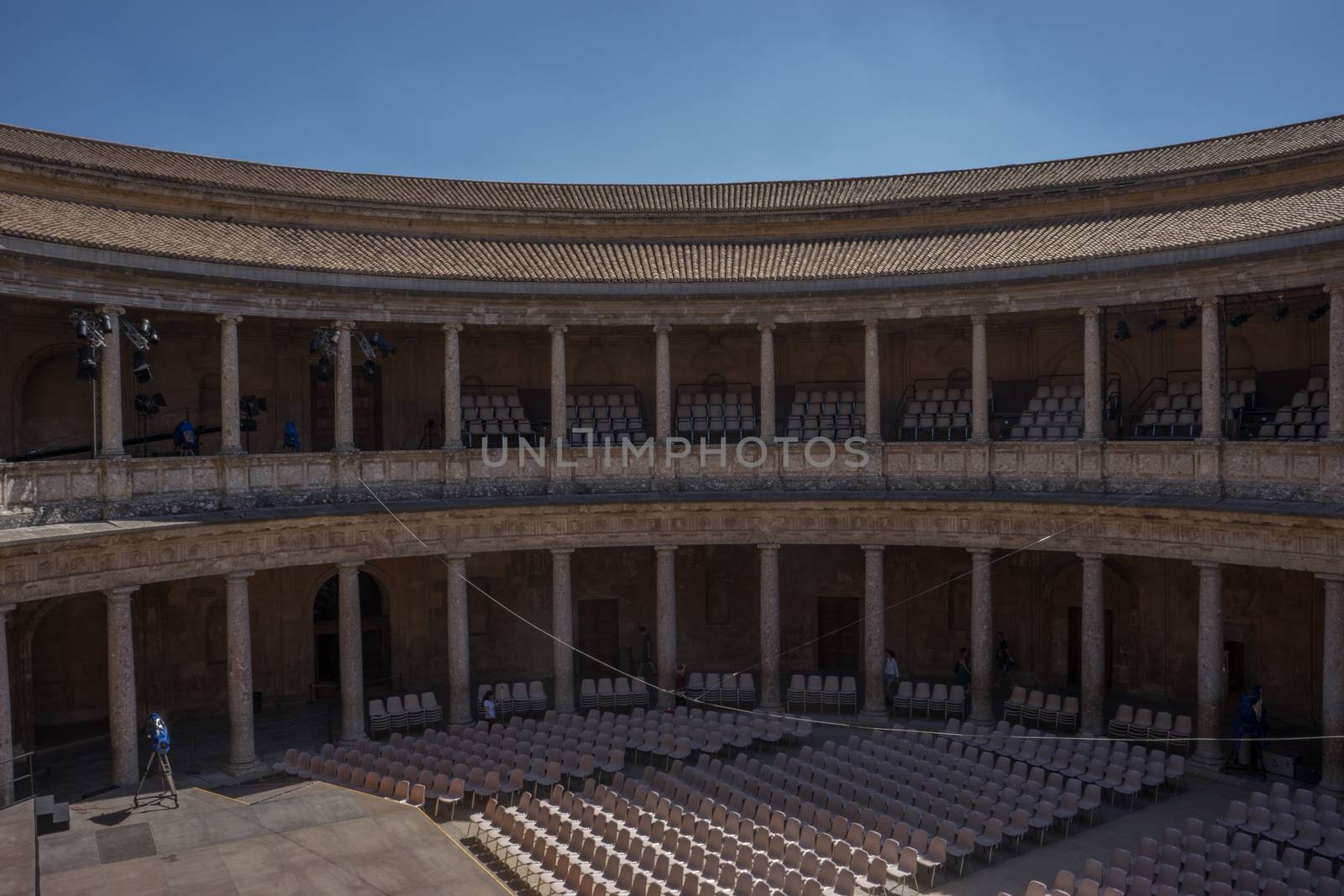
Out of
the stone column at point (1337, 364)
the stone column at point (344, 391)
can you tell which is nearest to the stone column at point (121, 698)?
the stone column at point (344, 391)

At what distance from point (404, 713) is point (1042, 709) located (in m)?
16.7

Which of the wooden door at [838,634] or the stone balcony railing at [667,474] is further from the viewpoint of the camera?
the wooden door at [838,634]

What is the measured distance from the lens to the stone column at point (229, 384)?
83.0 ft

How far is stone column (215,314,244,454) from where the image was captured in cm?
2530

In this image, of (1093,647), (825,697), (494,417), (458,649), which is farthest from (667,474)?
(1093,647)

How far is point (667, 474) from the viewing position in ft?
97.6

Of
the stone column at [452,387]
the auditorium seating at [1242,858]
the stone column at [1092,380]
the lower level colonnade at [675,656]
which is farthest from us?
the stone column at [452,387]

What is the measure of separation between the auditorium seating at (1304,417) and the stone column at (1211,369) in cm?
241

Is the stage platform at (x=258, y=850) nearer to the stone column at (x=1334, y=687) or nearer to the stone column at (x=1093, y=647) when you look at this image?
the stone column at (x=1093, y=647)

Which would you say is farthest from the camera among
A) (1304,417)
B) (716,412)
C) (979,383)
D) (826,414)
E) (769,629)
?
(716,412)

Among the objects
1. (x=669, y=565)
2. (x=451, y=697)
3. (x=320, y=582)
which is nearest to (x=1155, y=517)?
(x=669, y=565)

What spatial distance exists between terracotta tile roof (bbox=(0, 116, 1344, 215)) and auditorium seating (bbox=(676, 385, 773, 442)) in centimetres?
580

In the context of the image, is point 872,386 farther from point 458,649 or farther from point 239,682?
point 239,682

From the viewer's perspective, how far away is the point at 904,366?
112ft
